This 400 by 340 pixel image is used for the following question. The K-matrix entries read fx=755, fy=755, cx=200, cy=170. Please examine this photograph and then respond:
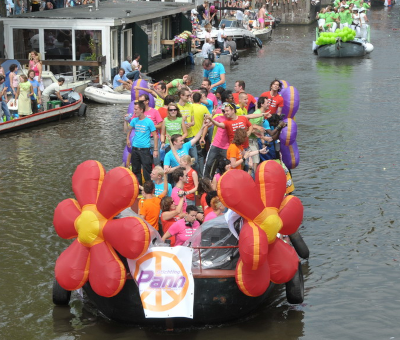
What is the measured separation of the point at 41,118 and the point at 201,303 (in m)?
13.2

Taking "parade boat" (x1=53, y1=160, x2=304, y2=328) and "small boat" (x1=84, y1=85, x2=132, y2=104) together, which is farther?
"small boat" (x1=84, y1=85, x2=132, y2=104)

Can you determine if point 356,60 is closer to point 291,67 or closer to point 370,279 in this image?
point 291,67

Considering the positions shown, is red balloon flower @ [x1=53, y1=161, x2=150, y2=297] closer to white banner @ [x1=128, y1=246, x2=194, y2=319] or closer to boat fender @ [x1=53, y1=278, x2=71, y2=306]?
white banner @ [x1=128, y1=246, x2=194, y2=319]

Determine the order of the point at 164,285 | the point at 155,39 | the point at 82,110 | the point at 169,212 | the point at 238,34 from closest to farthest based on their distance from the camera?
1. the point at 164,285
2. the point at 169,212
3. the point at 82,110
4. the point at 155,39
5. the point at 238,34

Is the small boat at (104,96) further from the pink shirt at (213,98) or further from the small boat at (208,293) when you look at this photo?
the small boat at (208,293)

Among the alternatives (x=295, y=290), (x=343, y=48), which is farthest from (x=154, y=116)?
(x=343, y=48)

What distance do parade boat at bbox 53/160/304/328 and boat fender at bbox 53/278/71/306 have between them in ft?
1.78

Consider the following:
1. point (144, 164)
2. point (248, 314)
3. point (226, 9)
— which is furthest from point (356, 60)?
point (248, 314)

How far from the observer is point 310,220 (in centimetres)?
1380

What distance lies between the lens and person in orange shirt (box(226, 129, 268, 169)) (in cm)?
1237

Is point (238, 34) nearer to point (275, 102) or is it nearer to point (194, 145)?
point (275, 102)

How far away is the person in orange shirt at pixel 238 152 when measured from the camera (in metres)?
12.4

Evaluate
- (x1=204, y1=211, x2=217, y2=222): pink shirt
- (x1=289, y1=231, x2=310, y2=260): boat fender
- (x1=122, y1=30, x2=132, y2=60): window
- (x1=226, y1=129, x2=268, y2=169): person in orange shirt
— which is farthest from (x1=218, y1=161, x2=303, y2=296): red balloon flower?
(x1=122, y1=30, x2=132, y2=60): window

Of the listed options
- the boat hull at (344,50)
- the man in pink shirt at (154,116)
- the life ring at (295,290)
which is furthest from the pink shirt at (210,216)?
the boat hull at (344,50)
